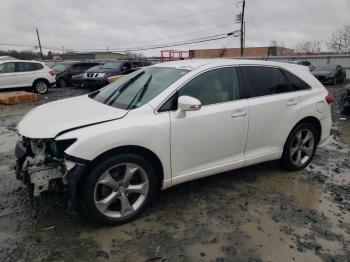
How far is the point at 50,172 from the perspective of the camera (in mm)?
3006

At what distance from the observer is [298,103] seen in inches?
173

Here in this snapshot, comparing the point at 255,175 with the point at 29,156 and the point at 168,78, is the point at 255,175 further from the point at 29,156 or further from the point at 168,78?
the point at 29,156

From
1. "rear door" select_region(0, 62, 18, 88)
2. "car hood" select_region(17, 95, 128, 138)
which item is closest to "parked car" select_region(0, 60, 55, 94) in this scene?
"rear door" select_region(0, 62, 18, 88)

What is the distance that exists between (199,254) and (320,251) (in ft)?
3.66

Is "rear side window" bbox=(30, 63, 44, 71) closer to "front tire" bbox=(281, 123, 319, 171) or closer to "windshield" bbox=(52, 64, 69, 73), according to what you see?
"windshield" bbox=(52, 64, 69, 73)

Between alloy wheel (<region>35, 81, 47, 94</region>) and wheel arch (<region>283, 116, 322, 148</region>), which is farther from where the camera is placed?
alloy wheel (<region>35, 81, 47, 94</region>)

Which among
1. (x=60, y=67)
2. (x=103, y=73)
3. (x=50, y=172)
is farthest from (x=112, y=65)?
(x=50, y=172)

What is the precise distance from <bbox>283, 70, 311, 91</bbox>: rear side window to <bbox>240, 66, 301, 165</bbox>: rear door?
3.2 inches

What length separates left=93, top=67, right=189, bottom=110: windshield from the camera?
11.5 feet

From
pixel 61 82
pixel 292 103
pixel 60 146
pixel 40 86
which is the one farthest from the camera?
pixel 61 82

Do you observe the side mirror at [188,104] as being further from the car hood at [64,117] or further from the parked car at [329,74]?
the parked car at [329,74]

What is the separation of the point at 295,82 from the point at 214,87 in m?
1.46

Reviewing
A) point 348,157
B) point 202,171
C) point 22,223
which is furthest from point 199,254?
point 348,157

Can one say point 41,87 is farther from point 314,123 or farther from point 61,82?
point 314,123
